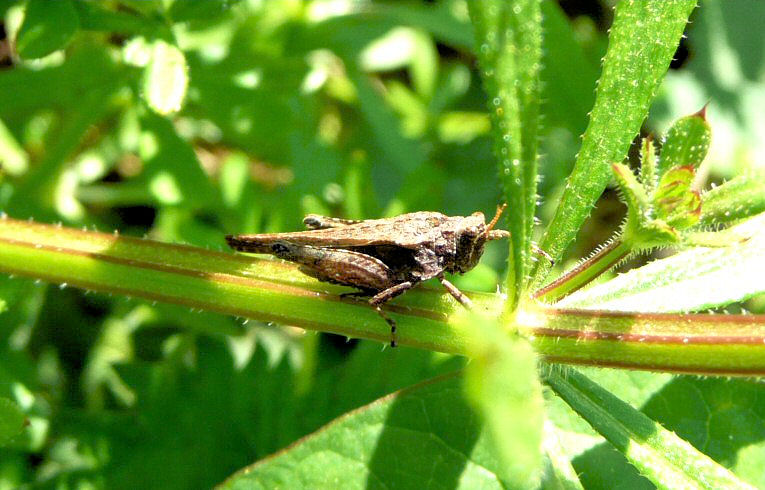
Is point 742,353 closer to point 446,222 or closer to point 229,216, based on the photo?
point 446,222

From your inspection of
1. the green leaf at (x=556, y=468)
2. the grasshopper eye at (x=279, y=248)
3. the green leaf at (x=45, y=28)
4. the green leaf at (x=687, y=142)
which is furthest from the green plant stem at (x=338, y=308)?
the green leaf at (x=45, y=28)

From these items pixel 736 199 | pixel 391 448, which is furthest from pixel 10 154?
pixel 736 199

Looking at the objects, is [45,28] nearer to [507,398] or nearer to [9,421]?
[9,421]

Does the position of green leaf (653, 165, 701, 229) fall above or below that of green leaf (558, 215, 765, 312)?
above

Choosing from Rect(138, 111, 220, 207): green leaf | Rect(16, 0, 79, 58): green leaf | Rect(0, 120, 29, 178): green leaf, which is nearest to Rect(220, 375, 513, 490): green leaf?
Rect(138, 111, 220, 207): green leaf

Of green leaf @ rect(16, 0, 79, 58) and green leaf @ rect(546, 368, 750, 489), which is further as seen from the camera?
green leaf @ rect(16, 0, 79, 58)

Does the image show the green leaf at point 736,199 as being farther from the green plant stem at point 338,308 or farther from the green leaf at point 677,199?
the green plant stem at point 338,308

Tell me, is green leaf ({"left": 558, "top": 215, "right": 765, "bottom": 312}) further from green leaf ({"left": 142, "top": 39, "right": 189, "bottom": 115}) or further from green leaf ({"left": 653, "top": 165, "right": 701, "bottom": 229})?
green leaf ({"left": 142, "top": 39, "right": 189, "bottom": 115})
